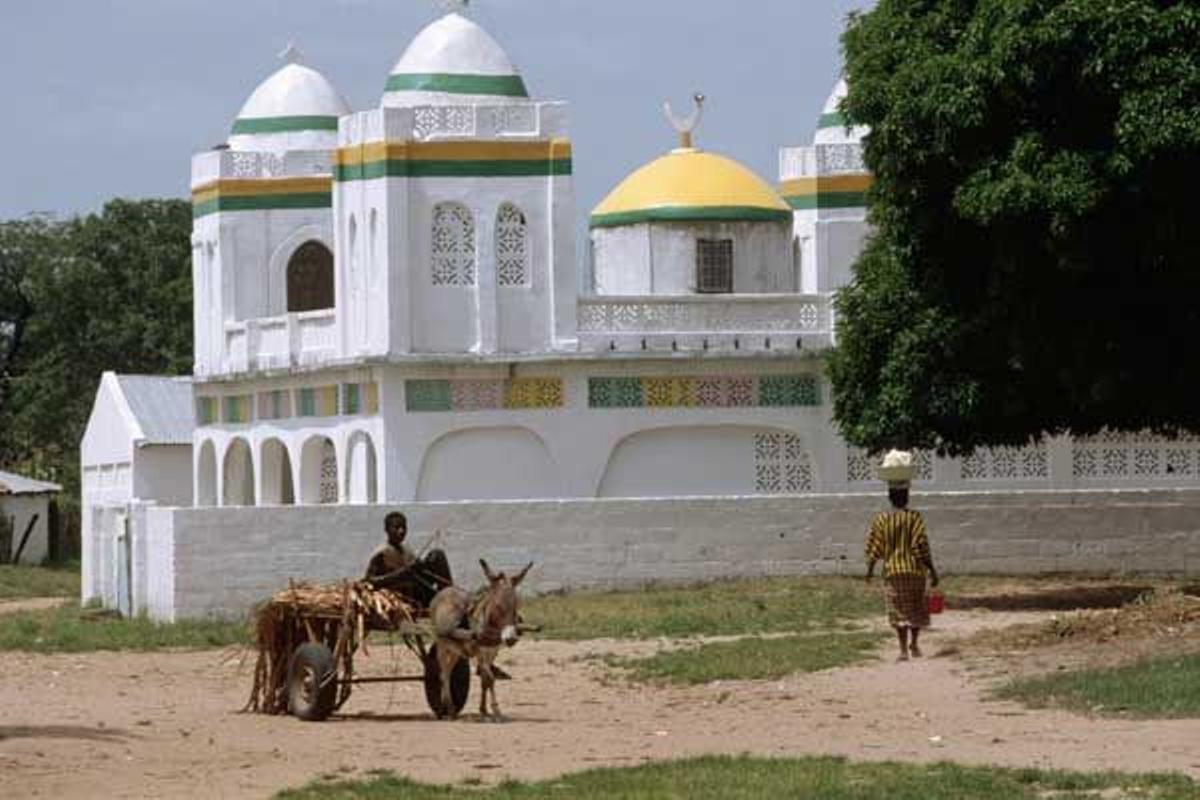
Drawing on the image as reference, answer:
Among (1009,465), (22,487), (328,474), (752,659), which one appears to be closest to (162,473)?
(328,474)

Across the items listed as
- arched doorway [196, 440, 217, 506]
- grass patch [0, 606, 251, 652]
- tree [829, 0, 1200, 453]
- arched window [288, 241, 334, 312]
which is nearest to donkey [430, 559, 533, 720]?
grass patch [0, 606, 251, 652]

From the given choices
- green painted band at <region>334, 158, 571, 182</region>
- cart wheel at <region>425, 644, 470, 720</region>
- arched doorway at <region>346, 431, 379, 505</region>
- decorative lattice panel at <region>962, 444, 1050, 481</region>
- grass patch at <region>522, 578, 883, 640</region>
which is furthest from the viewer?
decorative lattice panel at <region>962, 444, 1050, 481</region>

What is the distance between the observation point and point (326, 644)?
21828 millimetres

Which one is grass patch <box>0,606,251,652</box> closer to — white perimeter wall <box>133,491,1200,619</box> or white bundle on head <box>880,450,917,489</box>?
white perimeter wall <box>133,491,1200,619</box>

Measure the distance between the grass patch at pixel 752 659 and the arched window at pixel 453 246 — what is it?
14.7 m

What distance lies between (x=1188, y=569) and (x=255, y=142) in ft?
60.3

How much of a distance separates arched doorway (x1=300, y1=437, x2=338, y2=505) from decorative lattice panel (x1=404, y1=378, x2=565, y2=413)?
145 inches

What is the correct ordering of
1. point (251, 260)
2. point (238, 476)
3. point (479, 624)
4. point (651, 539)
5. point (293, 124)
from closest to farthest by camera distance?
1. point (479, 624)
2. point (651, 539)
3. point (251, 260)
4. point (293, 124)
5. point (238, 476)

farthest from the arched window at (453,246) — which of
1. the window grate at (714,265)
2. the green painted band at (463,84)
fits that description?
the window grate at (714,265)

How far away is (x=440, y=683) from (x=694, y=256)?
24.0 metres

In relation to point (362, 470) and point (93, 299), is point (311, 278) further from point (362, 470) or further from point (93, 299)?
point (93, 299)

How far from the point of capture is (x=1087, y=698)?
20.8 meters

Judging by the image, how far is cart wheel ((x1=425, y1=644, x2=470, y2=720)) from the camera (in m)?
21.7

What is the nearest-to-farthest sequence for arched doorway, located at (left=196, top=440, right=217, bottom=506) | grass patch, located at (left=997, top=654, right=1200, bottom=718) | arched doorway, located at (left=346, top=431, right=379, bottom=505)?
grass patch, located at (left=997, top=654, right=1200, bottom=718)
arched doorway, located at (left=346, top=431, right=379, bottom=505)
arched doorway, located at (left=196, top=440, right=217, bottom=506)
